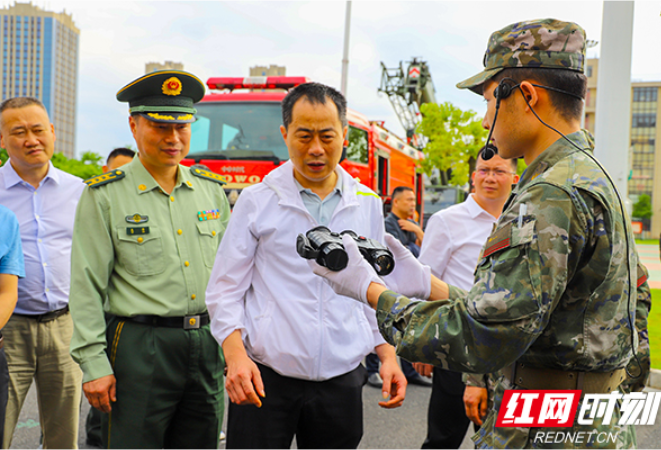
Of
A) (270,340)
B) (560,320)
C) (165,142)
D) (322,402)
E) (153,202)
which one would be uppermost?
(165,142)

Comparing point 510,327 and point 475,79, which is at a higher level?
point 475,79

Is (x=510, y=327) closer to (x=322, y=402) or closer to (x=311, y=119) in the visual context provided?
(x=322, y=402)

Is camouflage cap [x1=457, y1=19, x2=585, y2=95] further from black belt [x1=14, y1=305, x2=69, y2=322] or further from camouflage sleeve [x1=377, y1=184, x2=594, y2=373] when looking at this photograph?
black belt [x1=14, y1=305, x2=69, y2=322]

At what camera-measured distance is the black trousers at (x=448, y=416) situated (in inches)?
123

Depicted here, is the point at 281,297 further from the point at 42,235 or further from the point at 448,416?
the point at 42,235

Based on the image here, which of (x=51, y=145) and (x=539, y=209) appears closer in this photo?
(x=539, y=209)

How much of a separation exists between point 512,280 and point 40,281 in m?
2.89

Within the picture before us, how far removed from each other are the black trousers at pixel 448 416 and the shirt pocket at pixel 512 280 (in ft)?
6.44

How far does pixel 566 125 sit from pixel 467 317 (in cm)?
65

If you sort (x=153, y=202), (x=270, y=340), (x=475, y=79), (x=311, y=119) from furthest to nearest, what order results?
(x=153, y=202) → (x=311, y=119) → (x=270, y=340) → (x=475, y=79)

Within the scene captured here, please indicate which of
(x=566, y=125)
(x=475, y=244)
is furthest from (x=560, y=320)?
(x=475, y=244)

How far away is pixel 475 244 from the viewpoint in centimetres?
331

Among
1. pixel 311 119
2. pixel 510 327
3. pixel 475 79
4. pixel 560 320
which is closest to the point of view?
pixel 510 327

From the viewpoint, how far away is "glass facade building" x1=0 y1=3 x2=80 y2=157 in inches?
4564
